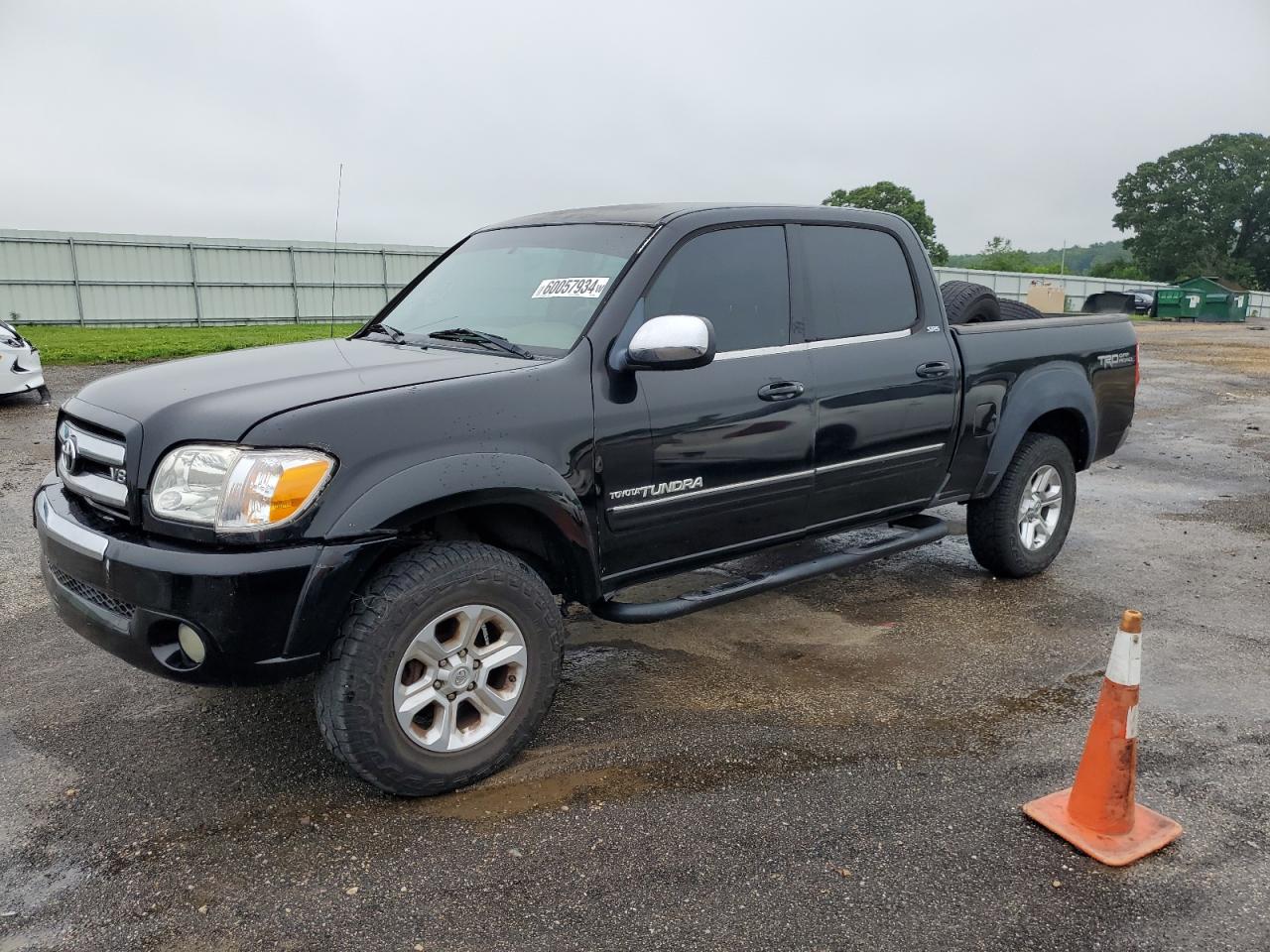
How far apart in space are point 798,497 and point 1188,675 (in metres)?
1.83

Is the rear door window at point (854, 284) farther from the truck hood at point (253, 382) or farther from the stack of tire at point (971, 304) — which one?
the truck hood at point (253, 382)

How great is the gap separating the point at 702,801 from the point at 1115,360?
13.1ft

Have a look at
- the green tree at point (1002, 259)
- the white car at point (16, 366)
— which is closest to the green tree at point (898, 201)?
the green tree at point (1002, 259)

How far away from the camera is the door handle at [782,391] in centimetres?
380

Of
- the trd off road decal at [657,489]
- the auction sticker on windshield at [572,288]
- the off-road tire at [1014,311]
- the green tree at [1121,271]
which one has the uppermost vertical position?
the green tree at [1121,271]

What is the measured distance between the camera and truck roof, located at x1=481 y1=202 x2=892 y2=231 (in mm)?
3861

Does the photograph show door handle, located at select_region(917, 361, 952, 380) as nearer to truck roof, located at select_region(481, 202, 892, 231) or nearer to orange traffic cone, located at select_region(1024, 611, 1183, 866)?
truck roof, located at select_region(481, 202, 892, 231)

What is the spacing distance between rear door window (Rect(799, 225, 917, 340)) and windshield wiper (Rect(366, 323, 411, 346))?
1.69m

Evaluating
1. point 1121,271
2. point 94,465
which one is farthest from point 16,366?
point 1121,271

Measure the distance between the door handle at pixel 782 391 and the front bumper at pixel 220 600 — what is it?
64.5 inches

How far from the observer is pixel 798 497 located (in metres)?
4.04

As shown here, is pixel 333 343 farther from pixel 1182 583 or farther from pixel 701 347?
pixel 1182 583

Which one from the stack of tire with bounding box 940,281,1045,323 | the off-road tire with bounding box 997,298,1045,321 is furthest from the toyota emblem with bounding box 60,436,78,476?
the off-road tire with bounding box 997,298,1045,321

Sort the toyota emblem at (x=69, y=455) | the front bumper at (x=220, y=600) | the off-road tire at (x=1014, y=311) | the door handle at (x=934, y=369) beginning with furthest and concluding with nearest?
the off-road tire at (x=1014, y=311), the door handle at (x=934, y=369), the toyota emblem at (x=69, y=455), the front bumper at (x=220, y=600)
